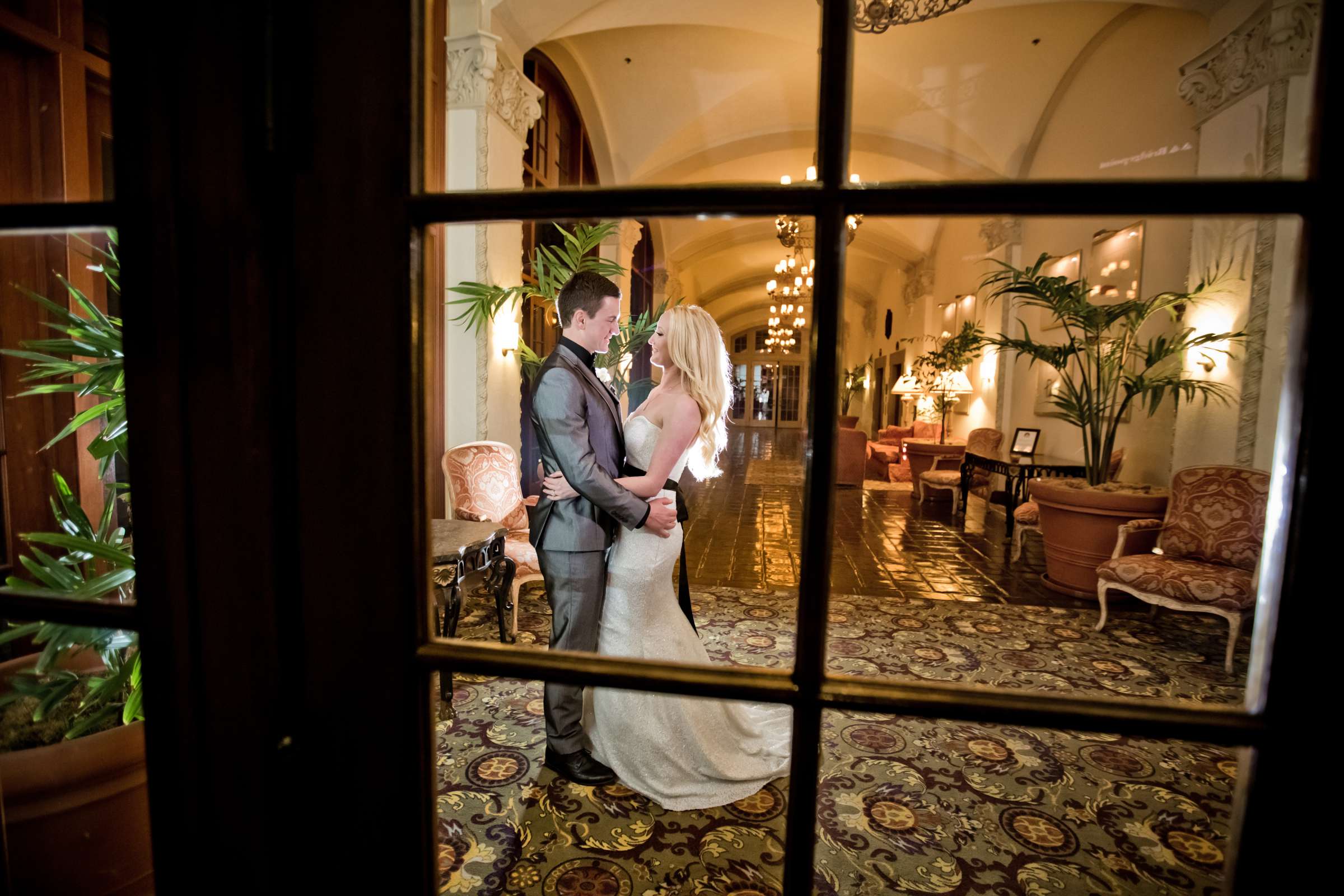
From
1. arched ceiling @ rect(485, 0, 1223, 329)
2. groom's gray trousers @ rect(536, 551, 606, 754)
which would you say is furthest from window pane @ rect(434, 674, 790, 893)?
arched ceiling @ rect(485, 0, 1223, 329)

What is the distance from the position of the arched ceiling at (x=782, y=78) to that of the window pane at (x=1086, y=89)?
24mm

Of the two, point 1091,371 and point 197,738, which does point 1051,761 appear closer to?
point 197,738

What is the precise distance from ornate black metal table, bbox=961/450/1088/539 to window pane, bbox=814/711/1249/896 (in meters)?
3.68

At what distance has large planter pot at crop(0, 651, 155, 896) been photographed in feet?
3.40

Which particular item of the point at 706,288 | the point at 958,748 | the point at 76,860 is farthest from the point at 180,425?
the point at 706,288

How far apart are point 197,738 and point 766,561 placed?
4.89m

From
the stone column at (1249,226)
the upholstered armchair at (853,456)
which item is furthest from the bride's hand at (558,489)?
the upholstered armchair at (853,456)

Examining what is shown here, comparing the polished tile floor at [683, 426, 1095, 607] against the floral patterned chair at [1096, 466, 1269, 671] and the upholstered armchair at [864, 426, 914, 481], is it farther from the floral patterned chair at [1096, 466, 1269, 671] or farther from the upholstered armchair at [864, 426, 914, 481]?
the upholstered armchair at [864, 426, 914, 481]

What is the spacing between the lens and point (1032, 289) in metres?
4.05

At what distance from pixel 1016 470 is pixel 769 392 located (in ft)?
64.9

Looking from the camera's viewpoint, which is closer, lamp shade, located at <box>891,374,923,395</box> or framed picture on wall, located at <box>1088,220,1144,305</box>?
framed picture on wall, located at <box>1088,220,1144,305</box>

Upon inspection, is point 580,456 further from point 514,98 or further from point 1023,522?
point 1023,522

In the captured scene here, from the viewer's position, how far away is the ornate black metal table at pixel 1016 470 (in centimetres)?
582

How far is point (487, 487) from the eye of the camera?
383cm
